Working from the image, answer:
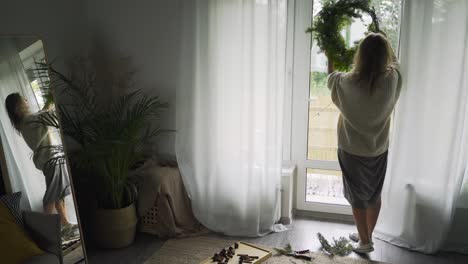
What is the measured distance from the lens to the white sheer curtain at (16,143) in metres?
2.05

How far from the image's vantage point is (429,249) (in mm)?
2596

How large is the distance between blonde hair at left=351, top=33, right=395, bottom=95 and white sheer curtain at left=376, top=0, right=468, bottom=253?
289 millimetres

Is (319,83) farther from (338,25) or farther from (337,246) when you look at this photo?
(337,246)

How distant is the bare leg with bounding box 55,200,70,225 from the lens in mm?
2311

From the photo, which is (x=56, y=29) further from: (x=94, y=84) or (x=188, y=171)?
(x=188, y=171)

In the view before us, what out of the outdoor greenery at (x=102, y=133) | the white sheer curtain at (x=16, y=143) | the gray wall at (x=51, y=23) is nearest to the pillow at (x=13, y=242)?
the white sheer curtain at (x=16, y=143)

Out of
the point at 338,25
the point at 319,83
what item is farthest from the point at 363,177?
the point at 338,25

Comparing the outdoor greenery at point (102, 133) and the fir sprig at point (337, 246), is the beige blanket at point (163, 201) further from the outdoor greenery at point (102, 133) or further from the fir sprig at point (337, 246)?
the fir sprig at point (337, 246)

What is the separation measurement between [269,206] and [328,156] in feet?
2.29

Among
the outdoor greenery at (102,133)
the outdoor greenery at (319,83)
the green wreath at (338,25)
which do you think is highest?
the green wreath at (338,25)

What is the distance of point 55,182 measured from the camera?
2.34m

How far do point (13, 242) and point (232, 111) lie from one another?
1.66 m

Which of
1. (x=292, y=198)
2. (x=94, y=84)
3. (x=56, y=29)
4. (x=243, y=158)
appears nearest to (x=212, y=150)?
(x=243, y=158)

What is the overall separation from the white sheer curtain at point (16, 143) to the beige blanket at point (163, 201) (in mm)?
792
